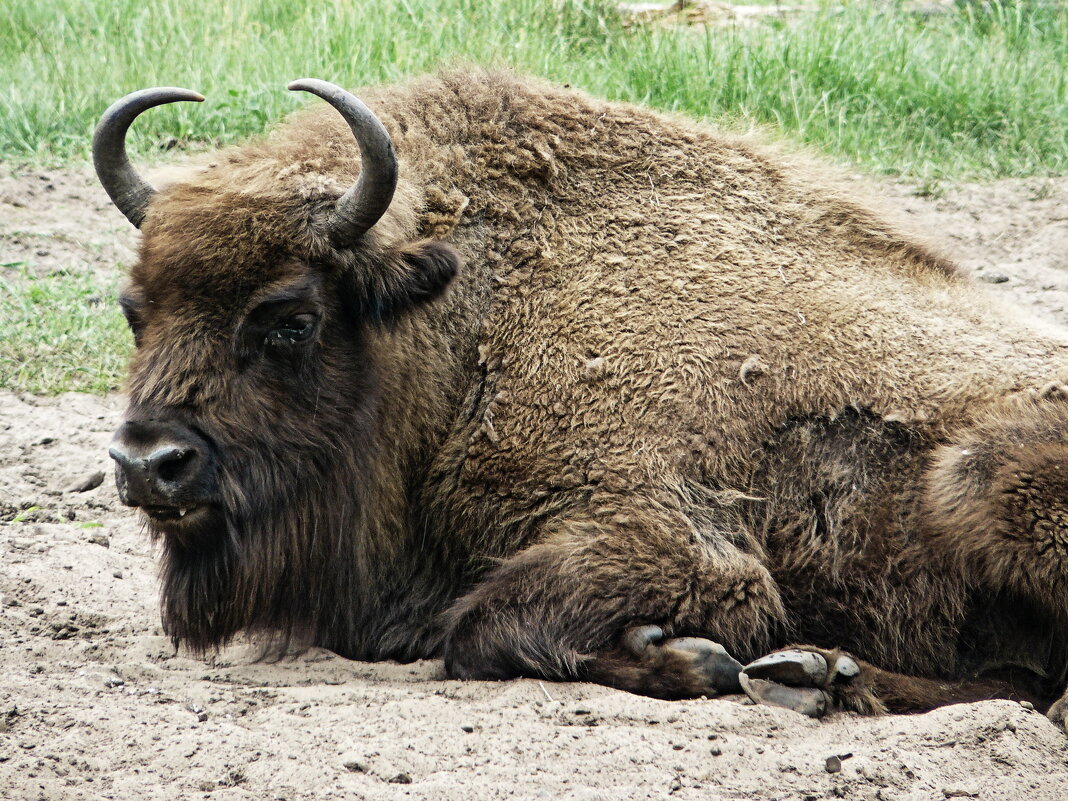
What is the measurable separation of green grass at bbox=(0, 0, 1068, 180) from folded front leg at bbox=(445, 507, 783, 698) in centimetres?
444

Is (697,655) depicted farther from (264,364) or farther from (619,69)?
(619,69)

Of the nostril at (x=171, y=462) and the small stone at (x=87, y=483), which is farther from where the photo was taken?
the small stone at (x=87, y=483)

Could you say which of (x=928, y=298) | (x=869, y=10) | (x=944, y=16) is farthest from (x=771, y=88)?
(x=928, y=298)

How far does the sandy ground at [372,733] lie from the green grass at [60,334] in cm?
173

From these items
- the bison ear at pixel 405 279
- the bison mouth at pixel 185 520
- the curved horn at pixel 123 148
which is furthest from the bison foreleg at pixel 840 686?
the curved horn at pixel 123 148

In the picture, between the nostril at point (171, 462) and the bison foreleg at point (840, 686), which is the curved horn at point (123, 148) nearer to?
the nostril at point (171, 462)

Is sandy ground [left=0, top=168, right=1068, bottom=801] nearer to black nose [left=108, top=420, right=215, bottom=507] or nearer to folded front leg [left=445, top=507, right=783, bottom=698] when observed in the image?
folded front leg [left=445, top=507, right=783, bottom=698]

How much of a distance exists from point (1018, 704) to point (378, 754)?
6.07 feet

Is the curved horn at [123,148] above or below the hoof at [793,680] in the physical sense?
above

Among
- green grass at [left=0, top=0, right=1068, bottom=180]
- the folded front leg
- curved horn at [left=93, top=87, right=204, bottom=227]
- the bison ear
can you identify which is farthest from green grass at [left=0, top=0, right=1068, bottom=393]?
the folded front leg

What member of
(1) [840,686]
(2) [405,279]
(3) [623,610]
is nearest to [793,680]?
(1) [840,686]

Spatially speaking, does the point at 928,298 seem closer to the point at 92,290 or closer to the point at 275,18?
the point at 92,290

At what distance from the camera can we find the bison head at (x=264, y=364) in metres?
3.63

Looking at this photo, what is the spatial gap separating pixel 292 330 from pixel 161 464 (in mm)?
609
